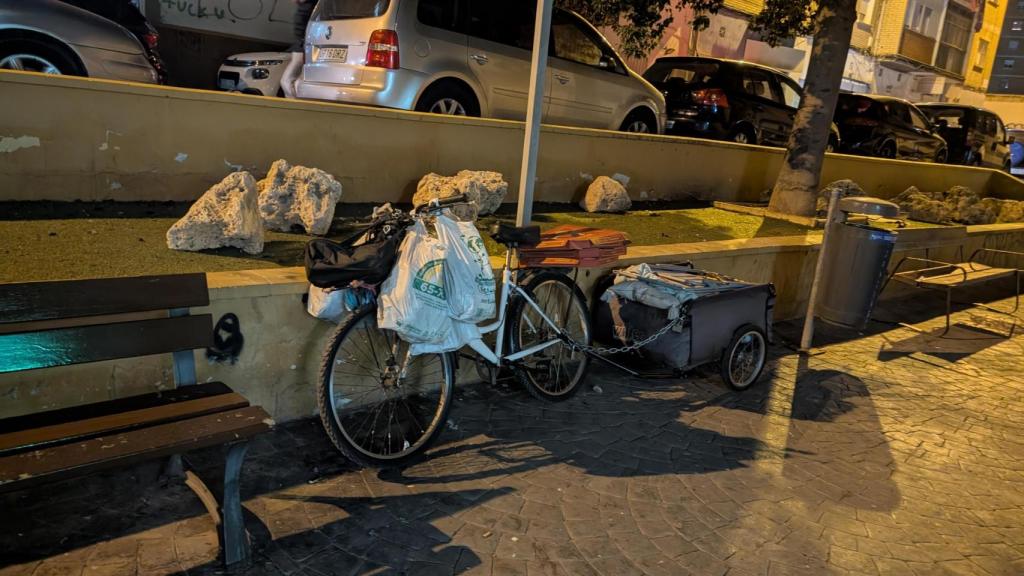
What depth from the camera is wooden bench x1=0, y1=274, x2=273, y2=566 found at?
7.78ft

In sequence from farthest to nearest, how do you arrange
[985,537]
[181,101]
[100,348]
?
[181,101], [985,537], [100,348]

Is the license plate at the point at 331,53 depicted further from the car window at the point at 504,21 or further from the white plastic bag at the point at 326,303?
the white plastic bag at the point at 326,303

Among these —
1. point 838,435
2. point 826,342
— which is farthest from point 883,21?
point 838,435

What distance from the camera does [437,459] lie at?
142 inches

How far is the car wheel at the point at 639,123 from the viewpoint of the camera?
9625 millimetres


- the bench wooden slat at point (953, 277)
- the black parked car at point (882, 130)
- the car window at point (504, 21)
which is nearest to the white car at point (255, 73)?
the car window at point (504, 21)

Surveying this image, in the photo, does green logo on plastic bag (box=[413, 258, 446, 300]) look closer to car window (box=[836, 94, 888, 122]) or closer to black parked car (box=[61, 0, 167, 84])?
black parked car (box=[61, 0, 167, 84])

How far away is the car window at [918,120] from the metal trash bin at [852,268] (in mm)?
12083

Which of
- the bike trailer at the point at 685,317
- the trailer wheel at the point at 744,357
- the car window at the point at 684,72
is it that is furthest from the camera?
the car window at the point at 684,72

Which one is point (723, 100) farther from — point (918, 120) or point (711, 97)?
point (918, 120)

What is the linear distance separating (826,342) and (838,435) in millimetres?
2378

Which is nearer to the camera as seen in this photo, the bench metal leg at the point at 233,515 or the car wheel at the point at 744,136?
the bench metal leg at the point at 233,515

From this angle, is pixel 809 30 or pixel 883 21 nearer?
pixel 809 30

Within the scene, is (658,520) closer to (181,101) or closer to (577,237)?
(577,237)
